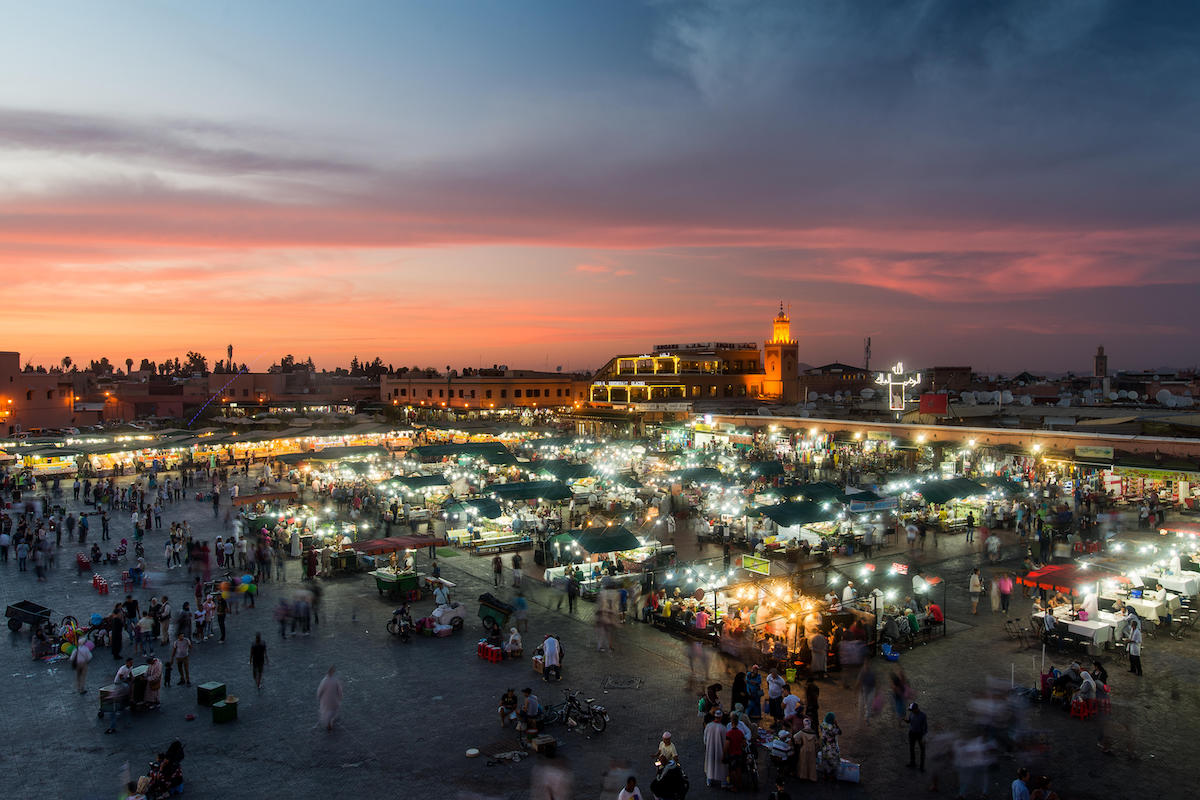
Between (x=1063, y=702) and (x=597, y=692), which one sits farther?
(x=597, y=692)

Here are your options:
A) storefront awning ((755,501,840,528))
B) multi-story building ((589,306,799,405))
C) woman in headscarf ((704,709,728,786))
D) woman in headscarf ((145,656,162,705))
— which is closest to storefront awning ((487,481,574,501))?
storefront awning ((755,501,840,528))

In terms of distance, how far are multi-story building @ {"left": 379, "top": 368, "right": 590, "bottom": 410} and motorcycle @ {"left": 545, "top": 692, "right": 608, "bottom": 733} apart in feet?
244

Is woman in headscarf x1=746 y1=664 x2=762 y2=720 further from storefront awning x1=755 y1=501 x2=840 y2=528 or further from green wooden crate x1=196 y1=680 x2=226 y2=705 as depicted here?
storefront awning x1=755 y1=501 x2=840 y2=528

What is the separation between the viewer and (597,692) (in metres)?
12.2

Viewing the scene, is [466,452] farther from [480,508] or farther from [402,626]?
[402,626]

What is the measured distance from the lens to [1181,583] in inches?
637

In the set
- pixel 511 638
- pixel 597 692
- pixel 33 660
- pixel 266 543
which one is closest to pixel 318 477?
pixel 266 543

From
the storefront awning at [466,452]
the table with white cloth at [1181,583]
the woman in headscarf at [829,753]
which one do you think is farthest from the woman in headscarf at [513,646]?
the storefront awning at [466,452]

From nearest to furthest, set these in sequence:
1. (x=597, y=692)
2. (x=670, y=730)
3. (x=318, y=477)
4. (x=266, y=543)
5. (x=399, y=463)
Result: 1. (x=670, y=730)
2. (x=597, y=692)
3. (x=266, y=543)
4. (x=318, y=477)
5. (x=399, y=463)

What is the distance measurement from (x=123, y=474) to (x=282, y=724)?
3648cm

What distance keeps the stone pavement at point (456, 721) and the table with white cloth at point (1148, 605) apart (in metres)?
0.63

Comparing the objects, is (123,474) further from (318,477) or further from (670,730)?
(670,730)

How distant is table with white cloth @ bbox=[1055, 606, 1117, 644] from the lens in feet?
44.5

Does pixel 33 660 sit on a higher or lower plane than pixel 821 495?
lower
